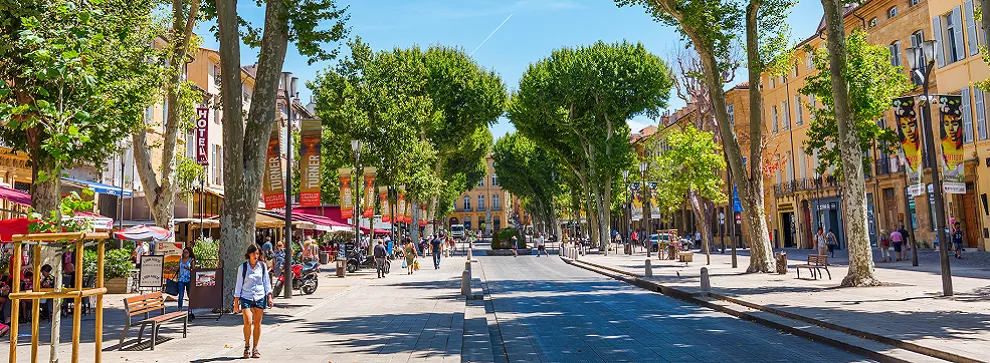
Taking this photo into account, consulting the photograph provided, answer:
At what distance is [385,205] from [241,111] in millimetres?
23427

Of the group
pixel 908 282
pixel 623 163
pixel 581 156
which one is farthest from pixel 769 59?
pixel 581 156

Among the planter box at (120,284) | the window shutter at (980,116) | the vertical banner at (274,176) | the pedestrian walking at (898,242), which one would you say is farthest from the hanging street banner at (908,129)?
the planter box at (120,284)

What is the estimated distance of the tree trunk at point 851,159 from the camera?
667 inches

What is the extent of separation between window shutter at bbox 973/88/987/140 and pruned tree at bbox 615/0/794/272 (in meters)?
15.3

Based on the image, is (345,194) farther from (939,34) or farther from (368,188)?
(939,34)

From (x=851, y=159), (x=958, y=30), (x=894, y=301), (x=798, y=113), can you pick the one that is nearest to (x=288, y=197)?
(x=851, y=159)

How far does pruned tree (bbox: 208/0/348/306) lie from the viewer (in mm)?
14852

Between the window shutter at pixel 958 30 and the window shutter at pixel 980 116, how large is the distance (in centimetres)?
171

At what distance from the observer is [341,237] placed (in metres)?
62.4

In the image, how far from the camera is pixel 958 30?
31.9 metres

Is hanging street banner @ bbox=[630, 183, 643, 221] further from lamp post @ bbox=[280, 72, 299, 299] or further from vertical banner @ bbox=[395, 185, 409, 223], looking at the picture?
lamp post @ bbox=[280, 72, 299, 299]

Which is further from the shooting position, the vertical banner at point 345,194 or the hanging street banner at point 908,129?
the vertical banner at point 345,194

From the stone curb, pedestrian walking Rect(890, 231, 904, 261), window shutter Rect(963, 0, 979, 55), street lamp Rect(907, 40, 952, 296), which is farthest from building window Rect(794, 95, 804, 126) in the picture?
street lamp Rect(907, 40, 952, 296)

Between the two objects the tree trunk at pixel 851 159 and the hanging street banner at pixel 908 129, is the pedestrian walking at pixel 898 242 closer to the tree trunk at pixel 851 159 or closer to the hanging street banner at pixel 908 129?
the hanging street banner at pixel 908 129
